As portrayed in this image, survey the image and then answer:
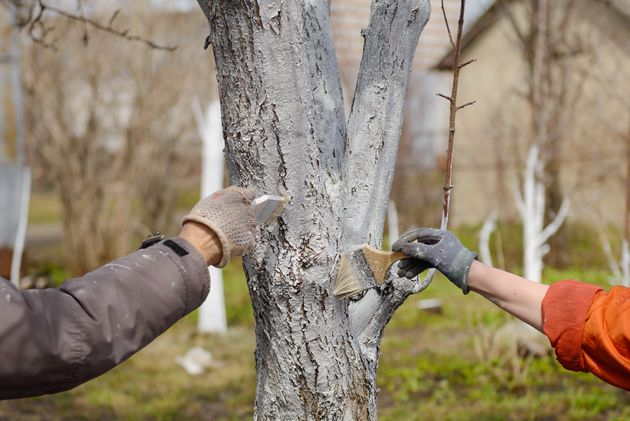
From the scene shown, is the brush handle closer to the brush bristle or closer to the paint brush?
the brush bristle

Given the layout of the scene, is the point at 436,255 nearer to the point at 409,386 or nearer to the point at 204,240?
the point at 204,240

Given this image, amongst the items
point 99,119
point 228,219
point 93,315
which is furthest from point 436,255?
point 99,119

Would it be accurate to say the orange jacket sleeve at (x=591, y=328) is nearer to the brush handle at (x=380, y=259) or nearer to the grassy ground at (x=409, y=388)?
the brush handle at (x=380, y=259)

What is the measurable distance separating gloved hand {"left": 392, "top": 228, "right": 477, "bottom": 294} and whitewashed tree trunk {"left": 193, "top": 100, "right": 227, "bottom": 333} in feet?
12.7

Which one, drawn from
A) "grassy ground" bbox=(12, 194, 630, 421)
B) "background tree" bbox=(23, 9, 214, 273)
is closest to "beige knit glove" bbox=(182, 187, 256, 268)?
"grassy ground" bbox=(12, 194, 630, 421)

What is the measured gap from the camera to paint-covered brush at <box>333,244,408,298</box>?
1.98m

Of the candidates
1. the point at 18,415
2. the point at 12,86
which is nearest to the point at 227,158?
the point at 18,415

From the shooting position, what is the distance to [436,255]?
1934mm

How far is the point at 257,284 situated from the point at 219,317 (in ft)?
13.1

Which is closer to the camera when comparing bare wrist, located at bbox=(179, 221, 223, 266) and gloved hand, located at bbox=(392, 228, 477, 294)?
bare wrist, located at bbox=(179, 221, 223, 266)

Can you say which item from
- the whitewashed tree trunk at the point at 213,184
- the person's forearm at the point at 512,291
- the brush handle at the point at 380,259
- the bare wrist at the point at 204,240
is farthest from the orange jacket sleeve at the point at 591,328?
the whitewashed tree trunk at the point at 213,184

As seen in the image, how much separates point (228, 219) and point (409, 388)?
3.11m

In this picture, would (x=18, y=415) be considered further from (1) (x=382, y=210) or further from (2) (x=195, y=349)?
(1) (x=382, y=210)

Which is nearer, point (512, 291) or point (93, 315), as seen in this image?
point (93, 315)
